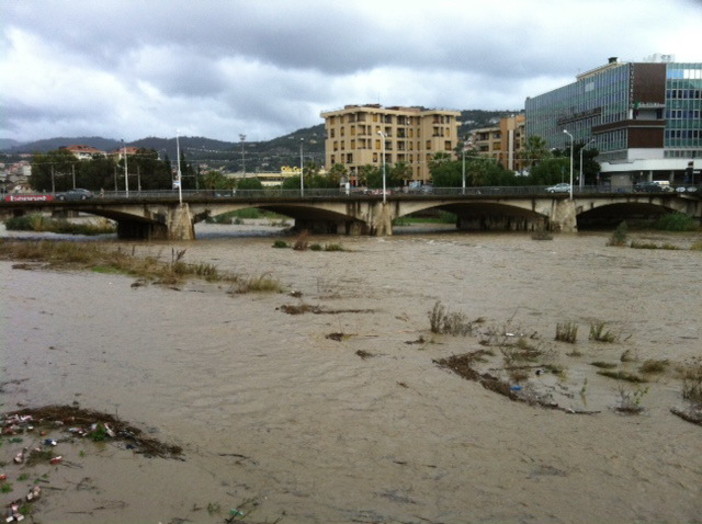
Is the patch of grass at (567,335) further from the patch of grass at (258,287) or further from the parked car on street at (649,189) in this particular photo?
the parked car on street at (649,189)

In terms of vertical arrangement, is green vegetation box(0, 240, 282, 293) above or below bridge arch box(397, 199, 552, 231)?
below

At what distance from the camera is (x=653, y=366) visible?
12945 mm

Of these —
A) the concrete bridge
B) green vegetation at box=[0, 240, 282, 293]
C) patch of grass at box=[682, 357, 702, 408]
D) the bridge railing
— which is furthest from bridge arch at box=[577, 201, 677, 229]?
patch of grass at box=[682, 357, 702, 408]

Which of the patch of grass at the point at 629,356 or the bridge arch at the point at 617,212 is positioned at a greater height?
the bridge arch at the point at 617,212

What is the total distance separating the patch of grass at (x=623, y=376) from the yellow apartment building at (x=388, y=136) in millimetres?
114370

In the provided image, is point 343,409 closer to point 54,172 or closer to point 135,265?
point 135,265

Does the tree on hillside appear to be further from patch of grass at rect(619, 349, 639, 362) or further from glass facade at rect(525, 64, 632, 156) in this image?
patch of grass at rect(619, 349, 639, 362)

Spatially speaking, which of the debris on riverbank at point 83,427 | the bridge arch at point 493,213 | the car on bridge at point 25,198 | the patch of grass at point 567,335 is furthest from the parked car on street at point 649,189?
the debris on riverbank at point 83,427

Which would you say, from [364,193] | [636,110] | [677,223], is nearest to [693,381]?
[364,193]

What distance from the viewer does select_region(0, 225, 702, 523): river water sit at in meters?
7.45

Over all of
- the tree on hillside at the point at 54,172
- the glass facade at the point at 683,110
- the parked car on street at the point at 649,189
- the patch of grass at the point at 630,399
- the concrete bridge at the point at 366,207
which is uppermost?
the glass facade at the point at 683,110

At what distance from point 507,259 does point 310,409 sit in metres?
29.3

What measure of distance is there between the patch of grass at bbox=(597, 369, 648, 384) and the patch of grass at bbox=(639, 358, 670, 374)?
418mm

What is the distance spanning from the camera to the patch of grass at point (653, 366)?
1279 centimetres
